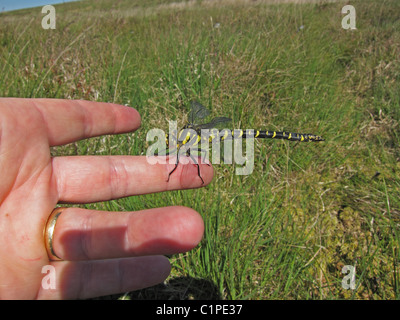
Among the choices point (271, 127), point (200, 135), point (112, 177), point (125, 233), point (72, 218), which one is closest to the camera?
point (125, 233)

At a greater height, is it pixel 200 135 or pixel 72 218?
pixel 200 135

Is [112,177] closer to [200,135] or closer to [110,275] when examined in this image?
[110,275]

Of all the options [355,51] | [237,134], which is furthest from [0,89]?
[355,51]

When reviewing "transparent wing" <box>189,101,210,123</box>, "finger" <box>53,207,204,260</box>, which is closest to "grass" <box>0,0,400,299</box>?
"transparent wing" <box>189,101,210,123</box>

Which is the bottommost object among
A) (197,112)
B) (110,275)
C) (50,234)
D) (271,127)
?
(110,275)

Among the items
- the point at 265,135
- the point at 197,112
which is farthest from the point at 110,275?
the point at 265,135

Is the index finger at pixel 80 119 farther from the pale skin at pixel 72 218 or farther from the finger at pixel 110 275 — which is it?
the finger at pixel 110 275
